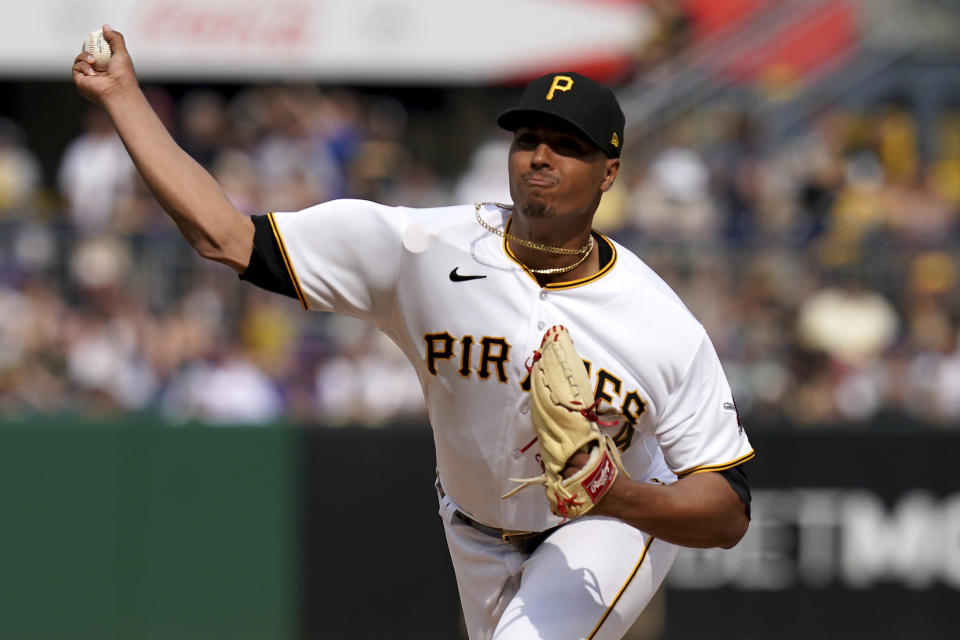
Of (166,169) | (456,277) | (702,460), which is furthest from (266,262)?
(702,460)

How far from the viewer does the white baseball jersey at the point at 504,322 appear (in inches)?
177

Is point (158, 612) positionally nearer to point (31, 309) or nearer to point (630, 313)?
point (31, 309)

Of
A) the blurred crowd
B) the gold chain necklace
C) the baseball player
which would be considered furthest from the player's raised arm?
the blurred crowd

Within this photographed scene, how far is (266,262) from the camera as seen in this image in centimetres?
431

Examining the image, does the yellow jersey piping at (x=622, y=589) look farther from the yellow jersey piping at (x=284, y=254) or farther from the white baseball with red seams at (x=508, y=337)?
the yellow jersey piping at (x=284, y=254)

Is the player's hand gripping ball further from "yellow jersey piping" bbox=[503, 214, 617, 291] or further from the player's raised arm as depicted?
"yellow jersey piping" bbox=[503, 214, 617, 291]

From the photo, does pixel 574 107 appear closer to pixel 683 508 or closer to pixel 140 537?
pixel 683 508

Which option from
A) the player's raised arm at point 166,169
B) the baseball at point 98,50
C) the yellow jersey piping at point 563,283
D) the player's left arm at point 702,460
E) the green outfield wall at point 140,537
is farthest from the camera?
the green outfield wall at point 140,537

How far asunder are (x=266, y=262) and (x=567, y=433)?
1051 millimetres

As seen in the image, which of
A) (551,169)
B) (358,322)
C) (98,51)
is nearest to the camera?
(98,51)

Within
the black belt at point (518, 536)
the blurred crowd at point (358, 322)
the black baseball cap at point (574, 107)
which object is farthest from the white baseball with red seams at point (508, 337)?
the blurred crowd at point (358, 322)

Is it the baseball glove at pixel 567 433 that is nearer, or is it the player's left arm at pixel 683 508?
the baseball glove at pixel 567 433

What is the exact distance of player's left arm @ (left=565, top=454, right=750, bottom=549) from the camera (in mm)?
4145

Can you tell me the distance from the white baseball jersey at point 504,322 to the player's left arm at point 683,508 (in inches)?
4.5
